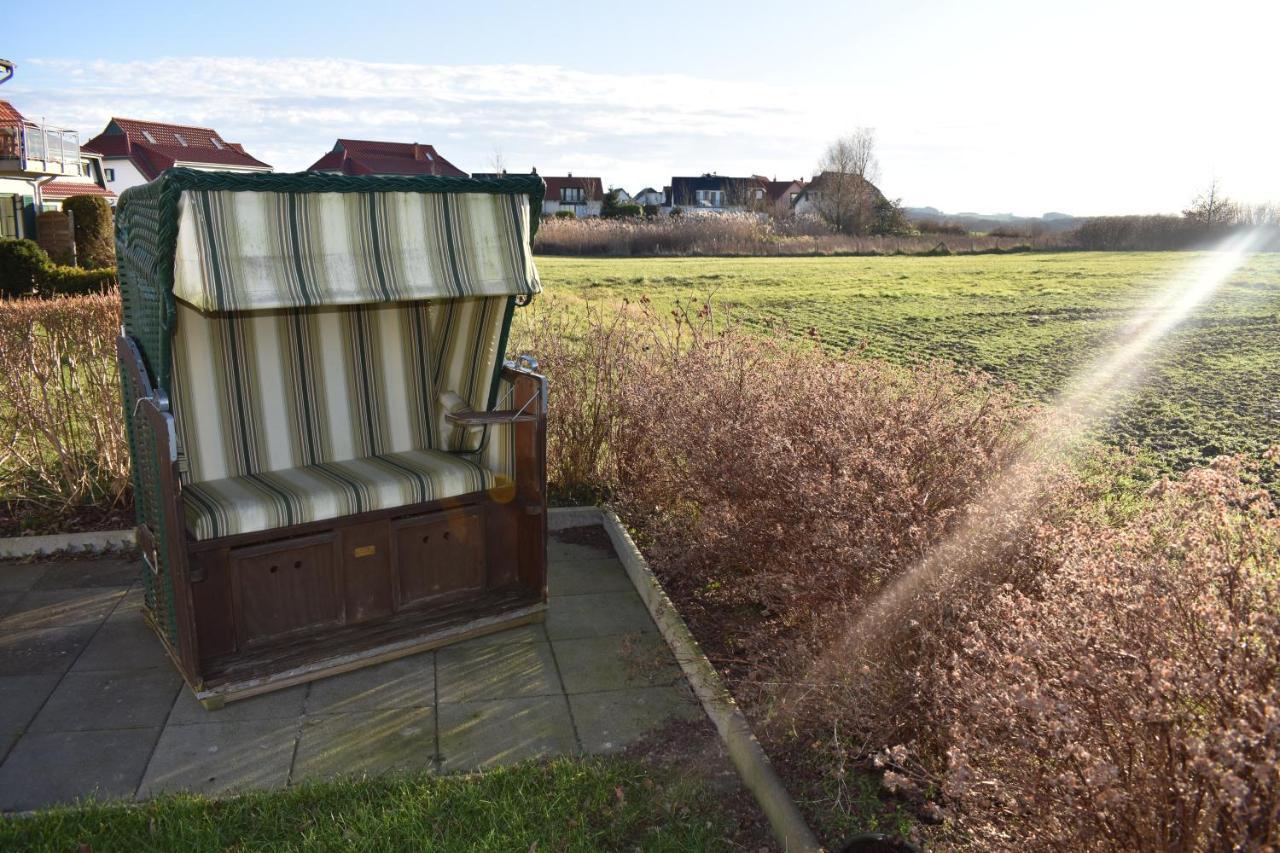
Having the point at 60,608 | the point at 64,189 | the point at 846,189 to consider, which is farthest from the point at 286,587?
the point at 846,189

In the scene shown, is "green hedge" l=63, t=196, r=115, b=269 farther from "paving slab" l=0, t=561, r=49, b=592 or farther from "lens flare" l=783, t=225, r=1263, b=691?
"lens flare" l=783, t=225, r=1263, b=691

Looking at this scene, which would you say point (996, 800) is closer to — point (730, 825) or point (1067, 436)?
point (730, 825)

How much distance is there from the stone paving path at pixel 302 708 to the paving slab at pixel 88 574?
154mm

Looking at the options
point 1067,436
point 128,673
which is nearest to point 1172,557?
point 1067,436

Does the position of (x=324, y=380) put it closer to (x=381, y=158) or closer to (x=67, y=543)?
(x=67, y=543)

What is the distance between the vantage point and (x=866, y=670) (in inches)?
119

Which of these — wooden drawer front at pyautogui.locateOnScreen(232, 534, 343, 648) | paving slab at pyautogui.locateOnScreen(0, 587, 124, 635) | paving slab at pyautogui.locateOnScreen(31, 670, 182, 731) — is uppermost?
wooden drawer front at pyautogui.locateOnScreen(232, 534, 343, 648)

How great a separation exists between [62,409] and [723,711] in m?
4.81

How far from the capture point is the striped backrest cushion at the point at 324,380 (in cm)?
441

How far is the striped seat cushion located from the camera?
395cm

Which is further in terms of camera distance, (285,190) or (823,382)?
(823,382)

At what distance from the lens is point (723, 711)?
3.65 meters

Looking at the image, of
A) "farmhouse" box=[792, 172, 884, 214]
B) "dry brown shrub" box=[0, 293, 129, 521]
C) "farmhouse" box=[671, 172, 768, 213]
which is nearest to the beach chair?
"dry brown shrub" box=[0, 293, 129, 521]

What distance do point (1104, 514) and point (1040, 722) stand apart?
1.56 m
